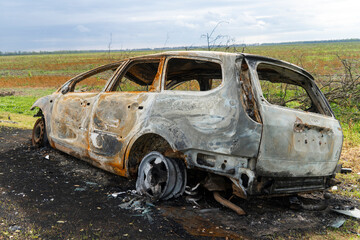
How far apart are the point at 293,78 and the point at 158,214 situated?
8.09 feet

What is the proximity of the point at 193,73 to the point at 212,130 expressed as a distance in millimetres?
1803

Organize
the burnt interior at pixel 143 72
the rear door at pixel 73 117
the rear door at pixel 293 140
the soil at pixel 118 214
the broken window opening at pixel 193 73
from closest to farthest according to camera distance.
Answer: the soil at pixel 118 214, the rear door at pixel 293 140, the broken window opening at pixel 193 73, the rear door at pixel 73 117, the burnt interior at pixel 143 72

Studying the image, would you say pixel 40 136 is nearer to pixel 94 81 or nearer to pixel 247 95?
pixel 247 95

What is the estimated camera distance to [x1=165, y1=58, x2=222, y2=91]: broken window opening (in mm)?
4469

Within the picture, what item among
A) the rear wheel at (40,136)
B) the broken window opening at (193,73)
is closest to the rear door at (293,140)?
the broken window opening at (193,73)

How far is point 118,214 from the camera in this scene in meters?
3.60

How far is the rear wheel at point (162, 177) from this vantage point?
12.5ft

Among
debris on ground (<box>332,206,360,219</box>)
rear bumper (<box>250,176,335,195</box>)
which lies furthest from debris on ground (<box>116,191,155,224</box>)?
debris on ground (<box>332,206,360,219</box>)

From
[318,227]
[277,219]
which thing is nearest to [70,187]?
[277,219]

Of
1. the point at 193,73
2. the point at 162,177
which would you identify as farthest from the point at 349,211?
the point at 193,73

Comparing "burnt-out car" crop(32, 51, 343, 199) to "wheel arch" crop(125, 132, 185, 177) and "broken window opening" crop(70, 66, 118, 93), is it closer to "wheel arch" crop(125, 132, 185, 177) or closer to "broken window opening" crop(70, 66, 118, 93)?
"wheel arch" crop(125, 132, 185, 177)

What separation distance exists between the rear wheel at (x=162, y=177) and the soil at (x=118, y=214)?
136 mm

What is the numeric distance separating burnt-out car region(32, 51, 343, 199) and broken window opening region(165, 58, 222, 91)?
0.06 ft

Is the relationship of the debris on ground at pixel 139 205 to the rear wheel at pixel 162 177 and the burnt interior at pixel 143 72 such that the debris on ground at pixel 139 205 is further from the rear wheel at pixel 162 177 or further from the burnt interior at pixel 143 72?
the burnt interior at pixel 143 72
